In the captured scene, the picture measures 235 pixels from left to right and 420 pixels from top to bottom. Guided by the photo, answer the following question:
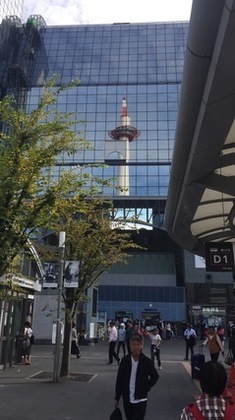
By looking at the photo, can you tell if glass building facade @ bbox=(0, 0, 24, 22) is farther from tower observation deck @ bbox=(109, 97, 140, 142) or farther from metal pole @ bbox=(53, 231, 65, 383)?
metal pole @ bbox=(53, 231, 65, 383)

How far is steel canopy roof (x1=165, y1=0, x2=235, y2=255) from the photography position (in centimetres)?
430

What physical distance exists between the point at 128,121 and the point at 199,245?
64.7 metres

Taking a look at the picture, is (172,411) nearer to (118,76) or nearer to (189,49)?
(189,49)

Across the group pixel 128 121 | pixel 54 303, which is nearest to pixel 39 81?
pixel 128 121

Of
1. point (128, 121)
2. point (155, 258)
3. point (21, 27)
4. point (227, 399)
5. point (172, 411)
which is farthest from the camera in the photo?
point (21, 27)

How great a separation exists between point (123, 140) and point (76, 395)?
67.8m

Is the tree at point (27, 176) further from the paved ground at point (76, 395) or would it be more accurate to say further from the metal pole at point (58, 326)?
the metal pole at point (58, 326)

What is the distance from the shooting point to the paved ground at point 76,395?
745cm

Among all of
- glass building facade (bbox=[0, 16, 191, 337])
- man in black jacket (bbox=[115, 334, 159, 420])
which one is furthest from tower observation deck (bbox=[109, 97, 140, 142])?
man in black jacket (bbox=[115, 334, 159, 420])

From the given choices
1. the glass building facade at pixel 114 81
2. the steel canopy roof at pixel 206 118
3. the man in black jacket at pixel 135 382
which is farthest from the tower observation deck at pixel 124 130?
the man in black jacket at pixel 135 382

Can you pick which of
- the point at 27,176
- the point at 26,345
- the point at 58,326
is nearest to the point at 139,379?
the point at 27,176

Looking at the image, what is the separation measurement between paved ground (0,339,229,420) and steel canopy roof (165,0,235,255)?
4.55 metres

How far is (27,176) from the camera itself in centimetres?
682

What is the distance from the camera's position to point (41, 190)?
7320mm
